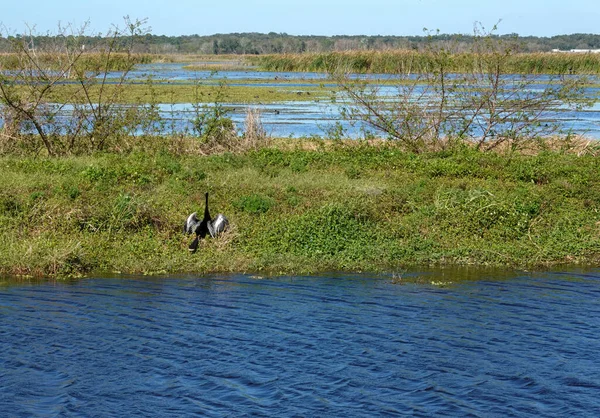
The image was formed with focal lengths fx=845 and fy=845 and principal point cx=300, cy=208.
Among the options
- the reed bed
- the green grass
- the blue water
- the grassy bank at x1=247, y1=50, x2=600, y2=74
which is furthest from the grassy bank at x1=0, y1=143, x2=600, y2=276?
the green grass

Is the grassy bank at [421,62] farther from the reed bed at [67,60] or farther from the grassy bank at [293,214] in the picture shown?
the reed bed at [67,60]

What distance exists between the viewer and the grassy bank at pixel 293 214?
41.5 feet

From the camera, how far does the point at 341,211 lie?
13672 mm

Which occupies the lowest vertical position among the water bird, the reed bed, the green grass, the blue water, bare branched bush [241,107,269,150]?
the blue water

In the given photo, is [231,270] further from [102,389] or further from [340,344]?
[102,389]

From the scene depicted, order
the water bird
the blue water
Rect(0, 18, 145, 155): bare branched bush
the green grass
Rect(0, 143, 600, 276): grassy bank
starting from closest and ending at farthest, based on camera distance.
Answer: the blue water
Rect(0, 143, 600, 276): grassy bank
the water bird
Rect(0, 18, 145, 155): bare branched bush
the green grass

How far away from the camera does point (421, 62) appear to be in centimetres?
2148

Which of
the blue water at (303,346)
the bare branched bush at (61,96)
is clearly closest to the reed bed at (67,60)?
the bare branched bush at (61,96)

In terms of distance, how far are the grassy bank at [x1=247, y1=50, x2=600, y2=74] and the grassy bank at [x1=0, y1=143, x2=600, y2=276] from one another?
4229 mm

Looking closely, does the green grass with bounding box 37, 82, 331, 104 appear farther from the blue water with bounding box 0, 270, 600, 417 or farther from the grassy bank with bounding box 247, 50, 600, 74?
the blue water with bounding box 0, 270, 600, 417

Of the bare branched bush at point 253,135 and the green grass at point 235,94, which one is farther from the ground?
the green grass at point 235,94

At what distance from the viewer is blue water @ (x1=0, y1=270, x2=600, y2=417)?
796 centimetres

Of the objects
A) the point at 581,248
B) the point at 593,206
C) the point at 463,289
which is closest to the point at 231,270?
the point at 463,289

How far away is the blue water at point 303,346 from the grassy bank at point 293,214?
0.61m
